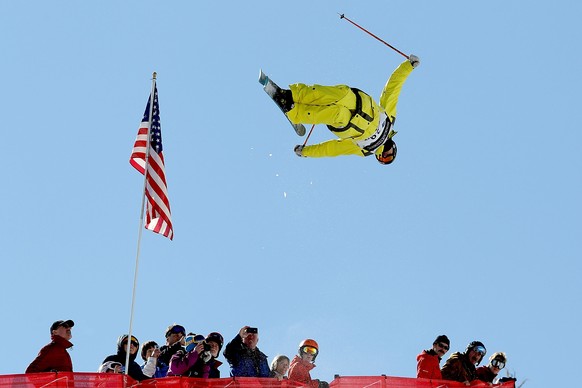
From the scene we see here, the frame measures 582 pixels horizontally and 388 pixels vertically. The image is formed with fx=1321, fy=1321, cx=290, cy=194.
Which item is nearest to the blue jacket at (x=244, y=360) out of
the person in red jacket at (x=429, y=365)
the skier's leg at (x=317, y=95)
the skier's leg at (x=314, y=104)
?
the person in red jacket at (x=429, y=365)

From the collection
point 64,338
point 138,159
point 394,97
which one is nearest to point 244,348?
point 64,338

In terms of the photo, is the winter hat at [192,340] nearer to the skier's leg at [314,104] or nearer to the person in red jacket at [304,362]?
the person in red jacket at [304,362]

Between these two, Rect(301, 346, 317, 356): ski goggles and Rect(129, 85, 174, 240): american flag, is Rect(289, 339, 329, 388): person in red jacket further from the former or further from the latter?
Rect(129, 85, 174, 240): american flag

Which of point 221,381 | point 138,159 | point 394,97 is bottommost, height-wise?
point 221,381

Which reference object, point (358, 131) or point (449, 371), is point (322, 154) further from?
point (449, 371)

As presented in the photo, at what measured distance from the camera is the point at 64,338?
1689cm

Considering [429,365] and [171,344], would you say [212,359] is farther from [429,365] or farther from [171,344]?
[429,365]

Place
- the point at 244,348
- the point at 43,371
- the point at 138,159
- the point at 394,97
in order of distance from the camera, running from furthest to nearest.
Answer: the point at 394,97 → the point at 138,159 → the point at 244,348 → the point at 43,371

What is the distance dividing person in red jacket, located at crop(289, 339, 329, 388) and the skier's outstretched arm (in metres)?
5.74

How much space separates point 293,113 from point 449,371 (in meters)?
5.10

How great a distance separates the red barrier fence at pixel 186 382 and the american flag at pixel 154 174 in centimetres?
412

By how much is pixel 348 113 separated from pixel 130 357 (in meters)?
→ 5.83

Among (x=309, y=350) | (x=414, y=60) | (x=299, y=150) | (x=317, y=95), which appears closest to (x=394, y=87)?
(x=414, y=60)

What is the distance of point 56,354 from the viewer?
16656 mm
